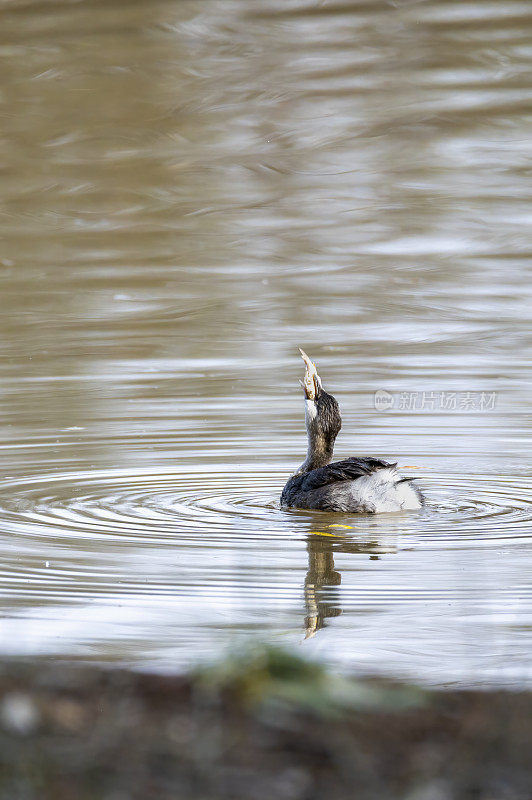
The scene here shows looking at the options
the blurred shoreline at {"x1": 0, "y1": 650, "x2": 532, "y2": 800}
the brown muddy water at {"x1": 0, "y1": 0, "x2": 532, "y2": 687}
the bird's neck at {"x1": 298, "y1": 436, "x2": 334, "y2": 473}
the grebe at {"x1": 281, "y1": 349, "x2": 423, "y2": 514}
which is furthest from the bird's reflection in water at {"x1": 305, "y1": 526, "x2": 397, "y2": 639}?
the blurred shoreline at {"x1": 0, "y1": 650, "x2": 532, "y2": 800}

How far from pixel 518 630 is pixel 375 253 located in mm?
10244

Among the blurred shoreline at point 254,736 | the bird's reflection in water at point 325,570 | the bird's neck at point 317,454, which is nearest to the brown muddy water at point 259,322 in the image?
the bird's reflection in water at point 325,570

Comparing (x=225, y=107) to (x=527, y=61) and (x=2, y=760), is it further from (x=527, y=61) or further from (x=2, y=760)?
(x=2, y=760)

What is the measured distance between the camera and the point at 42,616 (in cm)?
543

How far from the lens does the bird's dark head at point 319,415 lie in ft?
27.2

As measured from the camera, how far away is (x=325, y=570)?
626cm

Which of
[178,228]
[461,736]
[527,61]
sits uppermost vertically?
[461,736]

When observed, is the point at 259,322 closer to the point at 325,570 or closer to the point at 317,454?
the point at 317,454

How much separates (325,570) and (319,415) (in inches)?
85.2

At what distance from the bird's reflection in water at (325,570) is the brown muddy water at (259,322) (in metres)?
0.03

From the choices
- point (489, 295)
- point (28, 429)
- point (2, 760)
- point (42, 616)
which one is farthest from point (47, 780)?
point (489, 295)

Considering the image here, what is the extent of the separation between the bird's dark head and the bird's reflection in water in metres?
1.26

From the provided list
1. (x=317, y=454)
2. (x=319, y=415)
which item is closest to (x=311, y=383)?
(x=319, y=415)

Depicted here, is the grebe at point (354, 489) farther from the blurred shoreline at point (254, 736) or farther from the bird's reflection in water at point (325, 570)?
the blurred shoreline at point (254, 736)
